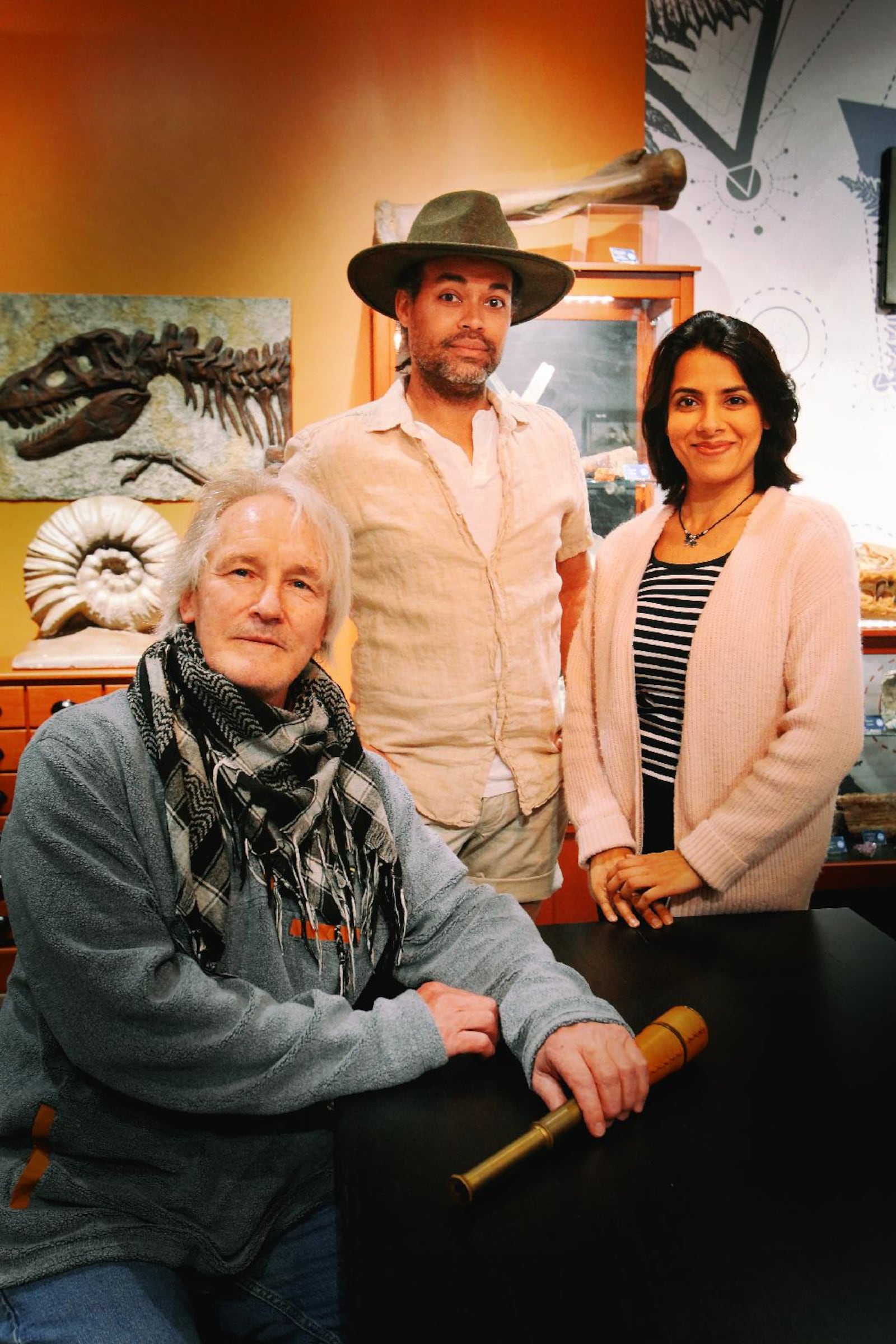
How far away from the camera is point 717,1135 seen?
108cm

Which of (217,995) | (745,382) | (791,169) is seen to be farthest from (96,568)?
(791,169)

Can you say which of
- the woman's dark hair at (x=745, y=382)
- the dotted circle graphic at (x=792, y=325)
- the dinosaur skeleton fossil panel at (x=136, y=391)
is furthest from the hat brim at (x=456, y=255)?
the dotted circle graphic at (x=792, y=325)

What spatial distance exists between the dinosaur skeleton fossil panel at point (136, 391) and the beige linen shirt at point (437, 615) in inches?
66.1

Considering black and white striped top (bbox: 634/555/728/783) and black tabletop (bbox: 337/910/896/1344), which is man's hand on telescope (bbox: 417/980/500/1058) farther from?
black and white striped top (bbox: 634/555/728/783)

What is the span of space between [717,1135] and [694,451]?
1214 millimetres

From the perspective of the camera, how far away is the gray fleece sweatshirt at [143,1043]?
3.75 feet

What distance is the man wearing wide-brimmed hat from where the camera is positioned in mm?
2164

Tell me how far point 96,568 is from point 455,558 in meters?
1.78

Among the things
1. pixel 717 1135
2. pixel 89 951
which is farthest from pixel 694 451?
pixel 89 951

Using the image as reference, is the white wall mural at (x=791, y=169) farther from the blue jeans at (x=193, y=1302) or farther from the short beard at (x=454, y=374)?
the blue jeans at (x=193, y=1302)

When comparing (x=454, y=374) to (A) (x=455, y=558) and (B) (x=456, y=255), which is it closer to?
(B) (x=456, y=255)

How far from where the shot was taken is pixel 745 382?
5.92 ft

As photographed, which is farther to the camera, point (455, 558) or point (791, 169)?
point (791, 169)

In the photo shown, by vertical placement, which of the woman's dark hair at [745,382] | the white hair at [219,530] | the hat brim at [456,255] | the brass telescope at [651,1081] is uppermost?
the hat brim at [456,255]
